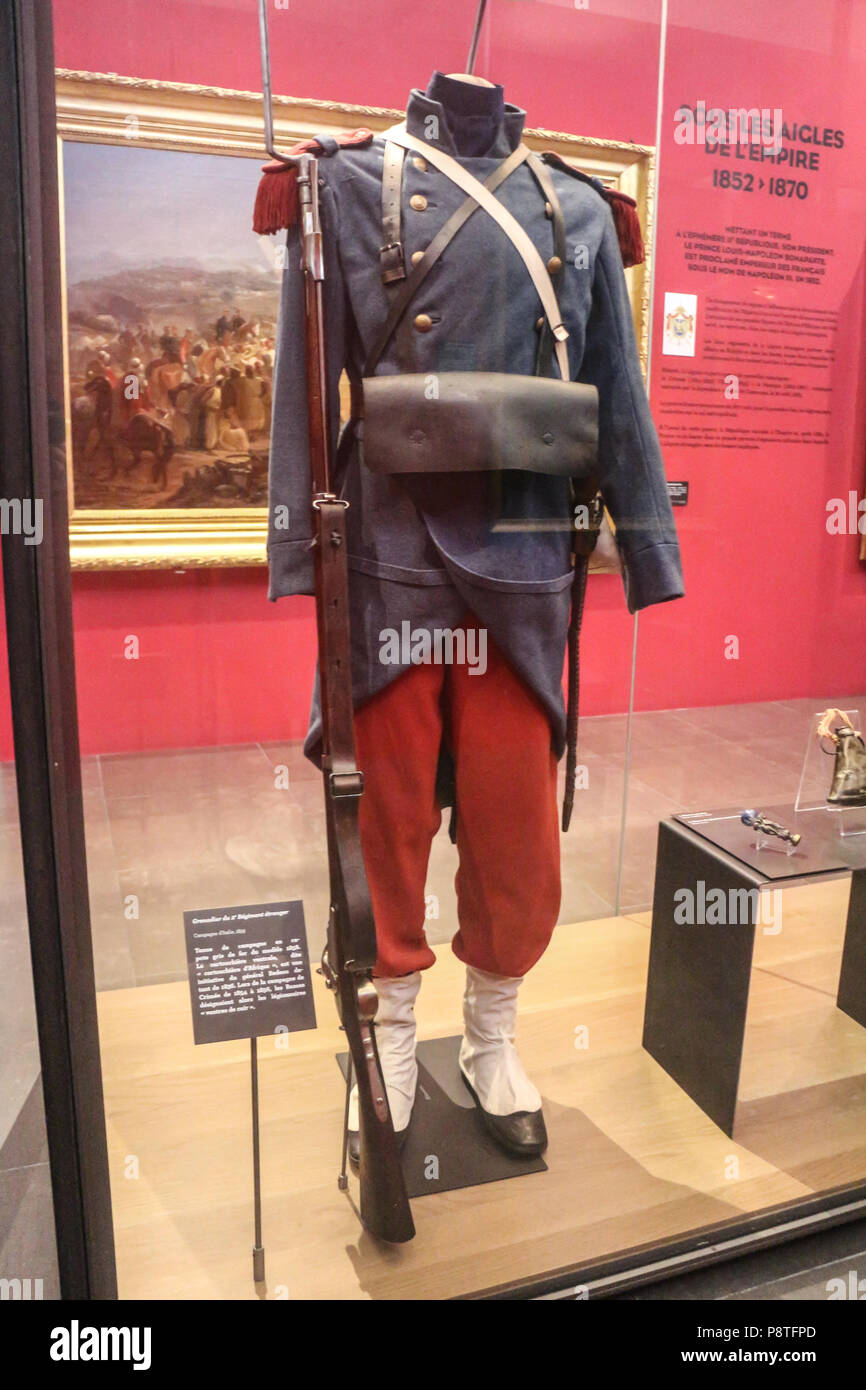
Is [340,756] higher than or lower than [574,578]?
lower

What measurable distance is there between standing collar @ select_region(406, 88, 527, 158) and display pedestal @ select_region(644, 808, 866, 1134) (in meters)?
1.21

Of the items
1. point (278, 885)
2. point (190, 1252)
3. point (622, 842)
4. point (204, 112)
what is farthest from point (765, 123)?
point (190, 1252)

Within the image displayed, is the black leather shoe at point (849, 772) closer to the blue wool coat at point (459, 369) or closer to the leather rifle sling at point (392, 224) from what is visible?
the blue wool coat at point (459, 369)

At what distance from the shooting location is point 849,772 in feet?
6.53

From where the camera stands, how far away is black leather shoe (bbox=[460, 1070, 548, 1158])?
5.68ft

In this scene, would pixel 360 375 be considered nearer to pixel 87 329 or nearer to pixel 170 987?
pixel 87 329

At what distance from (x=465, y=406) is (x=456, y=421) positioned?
0.9 inches

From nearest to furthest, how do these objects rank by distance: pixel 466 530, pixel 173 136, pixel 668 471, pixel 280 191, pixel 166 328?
pixel 280 191
pixel 466 530
pixel 173 136
pixel 166 328
pixel 668 471

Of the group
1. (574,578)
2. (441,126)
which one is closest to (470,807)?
(574,578)

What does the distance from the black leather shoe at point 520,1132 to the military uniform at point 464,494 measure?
357 millimetres

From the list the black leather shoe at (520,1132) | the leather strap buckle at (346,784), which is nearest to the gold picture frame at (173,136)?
the leather strap buckle at (346,784)

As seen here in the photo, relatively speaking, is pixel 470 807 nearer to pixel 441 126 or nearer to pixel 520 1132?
pixel 520 1132

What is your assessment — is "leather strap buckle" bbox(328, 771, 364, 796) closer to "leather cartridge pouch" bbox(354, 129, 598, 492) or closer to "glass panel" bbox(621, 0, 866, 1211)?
"leather cartridge pouch" bbox(354, 129, 598, 492)

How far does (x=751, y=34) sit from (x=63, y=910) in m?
2.04
